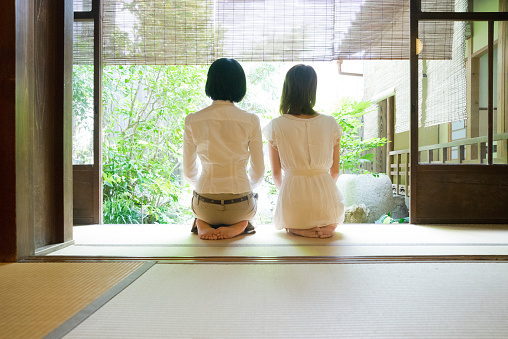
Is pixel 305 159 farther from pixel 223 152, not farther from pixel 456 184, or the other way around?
pixel 456 184

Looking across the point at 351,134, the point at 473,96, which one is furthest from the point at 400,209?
the point at 473,96

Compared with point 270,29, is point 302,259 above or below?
below

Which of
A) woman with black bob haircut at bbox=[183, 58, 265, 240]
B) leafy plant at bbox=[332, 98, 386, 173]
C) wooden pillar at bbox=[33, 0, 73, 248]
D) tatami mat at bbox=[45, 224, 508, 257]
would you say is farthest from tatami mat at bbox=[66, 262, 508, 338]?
leafy plant at bbox=[332, 98, 386, 173]

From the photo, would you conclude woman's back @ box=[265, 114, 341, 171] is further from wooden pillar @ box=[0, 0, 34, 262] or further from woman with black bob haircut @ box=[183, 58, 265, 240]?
wooden pillar @ box=[0, 0, 34, 262]

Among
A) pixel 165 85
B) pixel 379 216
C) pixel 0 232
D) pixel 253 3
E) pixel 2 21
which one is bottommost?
pixel 379 216

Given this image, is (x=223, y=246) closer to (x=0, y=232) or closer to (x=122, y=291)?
(x=122, y=291)

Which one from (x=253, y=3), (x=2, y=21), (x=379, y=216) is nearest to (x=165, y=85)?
(x=253, y=3)

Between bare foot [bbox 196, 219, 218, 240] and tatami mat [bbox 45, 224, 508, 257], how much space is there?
49 millimetres

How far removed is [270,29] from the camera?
2.96 m

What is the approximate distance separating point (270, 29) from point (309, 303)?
8.38 ft

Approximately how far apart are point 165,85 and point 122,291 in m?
3.45

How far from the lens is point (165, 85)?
4203 mm

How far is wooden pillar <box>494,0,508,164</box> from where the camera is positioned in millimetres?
2812

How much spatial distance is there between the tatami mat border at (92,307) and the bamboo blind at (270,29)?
2.20 metres
